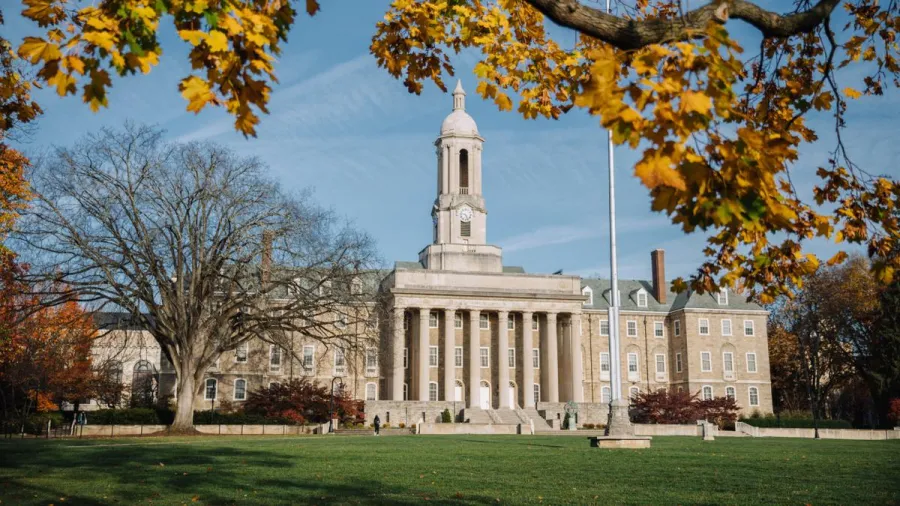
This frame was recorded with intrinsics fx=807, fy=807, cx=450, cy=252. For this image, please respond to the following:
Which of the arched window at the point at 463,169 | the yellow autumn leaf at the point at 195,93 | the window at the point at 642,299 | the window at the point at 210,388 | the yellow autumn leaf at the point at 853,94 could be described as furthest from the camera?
the window at the point at 642,299

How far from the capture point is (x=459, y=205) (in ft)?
245

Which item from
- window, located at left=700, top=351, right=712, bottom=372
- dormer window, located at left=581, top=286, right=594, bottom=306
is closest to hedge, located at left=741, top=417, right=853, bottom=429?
window, located at left=700, top=351, right=712, bottom=372

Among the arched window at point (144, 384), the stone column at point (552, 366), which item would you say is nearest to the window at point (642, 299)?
the stone column at point (552, 366)

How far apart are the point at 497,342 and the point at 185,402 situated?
37.5 meters

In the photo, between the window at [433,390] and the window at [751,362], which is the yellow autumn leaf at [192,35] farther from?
the window at [751,362]

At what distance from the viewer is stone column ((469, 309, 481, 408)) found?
6700cm

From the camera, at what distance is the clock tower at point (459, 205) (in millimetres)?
73312

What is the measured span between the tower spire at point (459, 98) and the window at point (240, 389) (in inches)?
1287

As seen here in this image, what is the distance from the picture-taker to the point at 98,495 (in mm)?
12305

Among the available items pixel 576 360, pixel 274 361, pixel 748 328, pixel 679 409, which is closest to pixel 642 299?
pixel 748 328

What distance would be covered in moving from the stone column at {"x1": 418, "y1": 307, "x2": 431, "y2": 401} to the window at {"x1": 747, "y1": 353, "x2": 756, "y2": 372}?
103 ft

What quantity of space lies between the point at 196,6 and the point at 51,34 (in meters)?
0.84

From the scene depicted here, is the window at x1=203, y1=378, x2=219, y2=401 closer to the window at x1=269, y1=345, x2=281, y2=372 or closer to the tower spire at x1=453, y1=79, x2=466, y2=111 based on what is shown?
the window at x1=269, y1=345, x2=281, y2=372

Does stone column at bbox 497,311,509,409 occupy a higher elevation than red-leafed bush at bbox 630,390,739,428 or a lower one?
higher
